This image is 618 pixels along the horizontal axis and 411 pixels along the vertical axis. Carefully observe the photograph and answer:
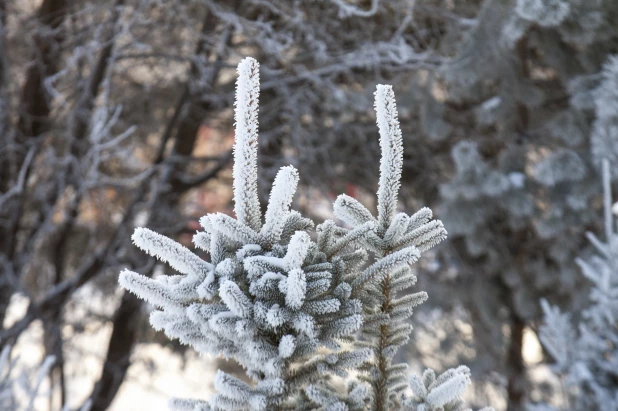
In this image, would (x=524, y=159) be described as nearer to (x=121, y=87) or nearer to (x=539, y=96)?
(x=539, y=96)

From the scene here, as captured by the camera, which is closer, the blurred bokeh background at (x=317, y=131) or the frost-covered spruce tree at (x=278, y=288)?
the frost-covered spruce tree at (x=278, y=288)

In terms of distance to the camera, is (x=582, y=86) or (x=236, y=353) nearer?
(x=236, y=353)

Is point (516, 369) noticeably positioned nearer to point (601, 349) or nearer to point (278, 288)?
point (601, 349)

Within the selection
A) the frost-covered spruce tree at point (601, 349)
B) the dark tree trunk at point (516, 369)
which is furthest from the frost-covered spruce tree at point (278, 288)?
the dark tree trunk at point (516, 369)

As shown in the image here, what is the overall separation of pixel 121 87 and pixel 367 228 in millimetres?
4863

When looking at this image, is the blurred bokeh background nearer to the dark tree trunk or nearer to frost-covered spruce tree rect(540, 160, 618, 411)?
the dark tree trunk

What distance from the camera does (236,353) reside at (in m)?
1.12

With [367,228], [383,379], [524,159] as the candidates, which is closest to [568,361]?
[524,159]

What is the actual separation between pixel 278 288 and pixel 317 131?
4584 millimetres

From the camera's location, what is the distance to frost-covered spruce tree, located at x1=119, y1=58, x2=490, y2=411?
1030 millimetres

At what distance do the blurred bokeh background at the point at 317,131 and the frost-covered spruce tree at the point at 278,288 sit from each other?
8.59 feet

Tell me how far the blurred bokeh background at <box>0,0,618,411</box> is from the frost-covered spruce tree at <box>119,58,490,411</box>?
2.62 metres

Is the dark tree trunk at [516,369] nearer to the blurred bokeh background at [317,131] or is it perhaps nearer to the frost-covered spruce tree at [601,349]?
the blurred bokeh background at [317,131]

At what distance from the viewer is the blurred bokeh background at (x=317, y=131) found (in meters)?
4.23
